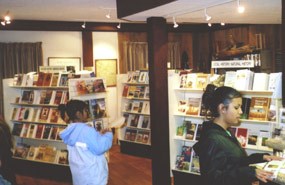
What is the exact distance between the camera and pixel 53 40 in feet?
26.3

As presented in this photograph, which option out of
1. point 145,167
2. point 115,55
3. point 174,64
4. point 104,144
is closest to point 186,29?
point 174,64

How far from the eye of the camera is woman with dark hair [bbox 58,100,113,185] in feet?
11.2

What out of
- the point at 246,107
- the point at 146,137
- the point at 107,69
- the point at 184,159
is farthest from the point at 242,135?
the point at 107,69

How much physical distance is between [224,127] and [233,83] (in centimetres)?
226

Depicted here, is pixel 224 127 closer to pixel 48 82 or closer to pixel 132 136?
pixel 48 82

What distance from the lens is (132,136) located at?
7.65 m

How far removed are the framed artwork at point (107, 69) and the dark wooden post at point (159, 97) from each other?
366cm

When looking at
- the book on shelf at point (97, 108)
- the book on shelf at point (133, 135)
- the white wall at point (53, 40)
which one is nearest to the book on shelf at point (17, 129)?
the book on shelf at point (97, 108)

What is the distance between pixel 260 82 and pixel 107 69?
16.0 ft

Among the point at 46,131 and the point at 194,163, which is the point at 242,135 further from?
the point at 46,131

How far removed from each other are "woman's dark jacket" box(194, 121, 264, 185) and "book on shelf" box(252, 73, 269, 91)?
2036 mm

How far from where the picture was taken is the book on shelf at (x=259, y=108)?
4362 mm

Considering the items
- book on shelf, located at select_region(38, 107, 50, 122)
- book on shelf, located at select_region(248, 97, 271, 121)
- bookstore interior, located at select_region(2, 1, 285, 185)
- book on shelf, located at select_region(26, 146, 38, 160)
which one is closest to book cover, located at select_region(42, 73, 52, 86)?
bookstore interior, located at select_region(2, 1, 285, 185)

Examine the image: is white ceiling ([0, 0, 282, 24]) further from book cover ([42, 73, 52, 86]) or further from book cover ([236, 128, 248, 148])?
book cover ([236, 128, 248, 148])
